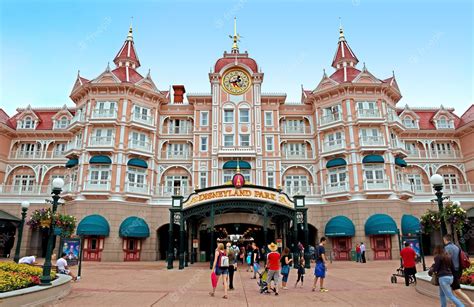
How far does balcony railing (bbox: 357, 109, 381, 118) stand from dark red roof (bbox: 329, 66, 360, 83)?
3.80 metres

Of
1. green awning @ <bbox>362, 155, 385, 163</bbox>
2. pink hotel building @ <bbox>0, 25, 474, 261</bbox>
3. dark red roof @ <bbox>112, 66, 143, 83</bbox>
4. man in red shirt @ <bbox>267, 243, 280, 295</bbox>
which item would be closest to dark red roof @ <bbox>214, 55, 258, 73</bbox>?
pink hotel building @ <bbox>0, 25, 474, 261</bbox>

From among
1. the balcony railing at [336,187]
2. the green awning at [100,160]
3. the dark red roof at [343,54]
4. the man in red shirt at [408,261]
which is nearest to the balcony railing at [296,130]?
the balcony railing at [336,187]

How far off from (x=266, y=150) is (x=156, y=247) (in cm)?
1447

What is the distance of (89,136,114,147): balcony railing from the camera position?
30656 mm

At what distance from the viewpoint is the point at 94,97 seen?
105ft

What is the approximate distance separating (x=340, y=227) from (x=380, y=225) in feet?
10.6

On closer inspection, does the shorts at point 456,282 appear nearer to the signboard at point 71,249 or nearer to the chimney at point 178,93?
the signboard at point 71,249

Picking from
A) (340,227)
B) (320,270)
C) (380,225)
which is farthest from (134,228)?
(380,225)

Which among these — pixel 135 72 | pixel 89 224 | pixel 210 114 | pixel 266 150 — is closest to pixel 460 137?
pixel 266 150

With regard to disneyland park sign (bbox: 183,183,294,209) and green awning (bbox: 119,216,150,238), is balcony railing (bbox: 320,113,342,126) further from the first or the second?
green awning (bbox: 119,216,150,238)

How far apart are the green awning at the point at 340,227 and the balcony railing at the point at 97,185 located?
20296mm

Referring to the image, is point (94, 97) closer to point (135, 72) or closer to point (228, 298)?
point (135, 72)

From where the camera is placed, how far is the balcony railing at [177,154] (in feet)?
112

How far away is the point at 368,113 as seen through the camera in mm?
31578
